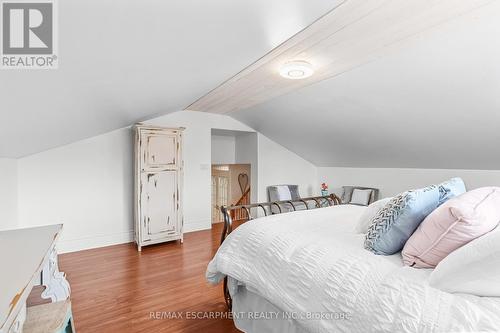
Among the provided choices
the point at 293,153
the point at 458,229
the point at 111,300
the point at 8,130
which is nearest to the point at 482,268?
the point at 458,229

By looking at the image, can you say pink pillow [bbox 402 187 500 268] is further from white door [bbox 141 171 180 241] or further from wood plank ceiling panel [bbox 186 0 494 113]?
Answer: white door [bbox 141 171 180 241]

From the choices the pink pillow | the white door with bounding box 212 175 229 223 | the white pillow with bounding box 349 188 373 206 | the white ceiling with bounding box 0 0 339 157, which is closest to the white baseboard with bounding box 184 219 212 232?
the white door with bounding box 212 175 229 223

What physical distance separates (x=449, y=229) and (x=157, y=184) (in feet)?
10.8

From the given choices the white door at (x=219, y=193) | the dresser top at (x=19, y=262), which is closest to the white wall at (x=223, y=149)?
the white door at (x=219, y=193)

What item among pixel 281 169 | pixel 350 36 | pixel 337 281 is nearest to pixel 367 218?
pixel 337 281

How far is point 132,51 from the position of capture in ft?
4.46

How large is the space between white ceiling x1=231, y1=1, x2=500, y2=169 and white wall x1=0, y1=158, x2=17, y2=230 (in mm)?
3145

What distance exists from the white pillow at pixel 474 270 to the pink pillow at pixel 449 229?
4.0 inches

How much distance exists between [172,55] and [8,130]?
1340mm

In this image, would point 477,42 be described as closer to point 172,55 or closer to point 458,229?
point 458,229

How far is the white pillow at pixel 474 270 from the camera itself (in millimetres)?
773

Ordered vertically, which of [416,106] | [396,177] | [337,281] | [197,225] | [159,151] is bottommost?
[197,225]

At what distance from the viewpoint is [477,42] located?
1740mm

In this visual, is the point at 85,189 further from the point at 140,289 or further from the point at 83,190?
the point at 140,289
